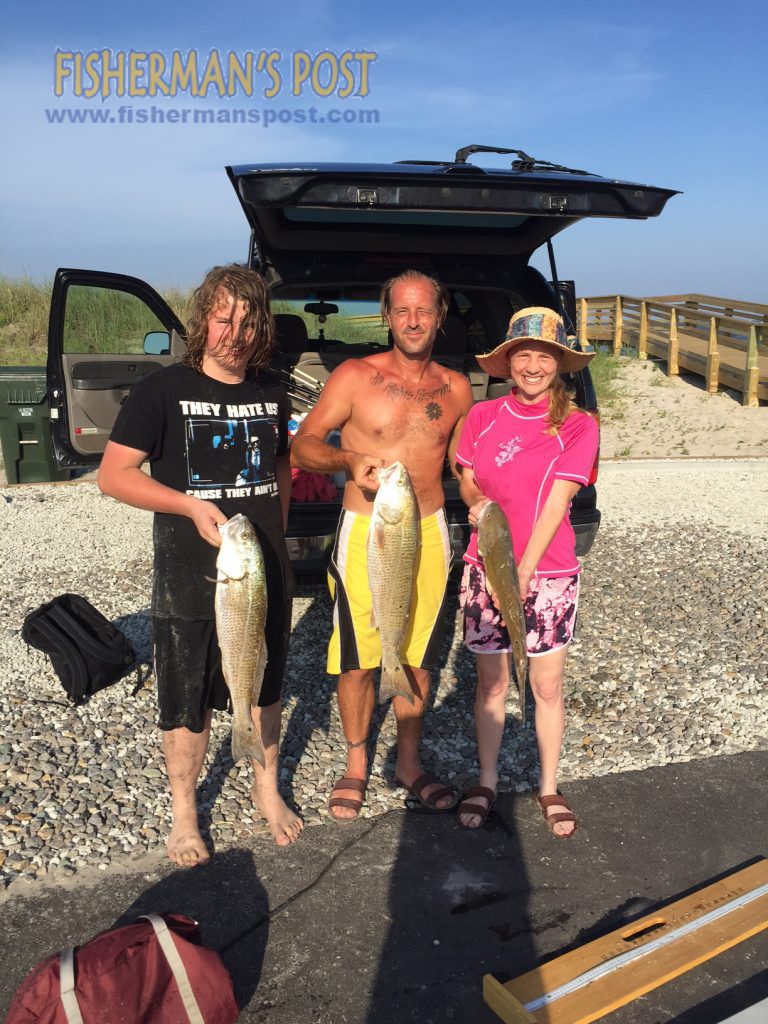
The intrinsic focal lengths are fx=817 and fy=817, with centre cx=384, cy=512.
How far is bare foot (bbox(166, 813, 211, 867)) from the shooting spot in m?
3.01

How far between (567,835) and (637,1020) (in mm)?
880

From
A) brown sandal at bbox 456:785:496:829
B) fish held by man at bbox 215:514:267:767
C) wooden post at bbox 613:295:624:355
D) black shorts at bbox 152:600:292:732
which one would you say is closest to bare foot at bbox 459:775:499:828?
brown sandal at bbox 456:785:496:829

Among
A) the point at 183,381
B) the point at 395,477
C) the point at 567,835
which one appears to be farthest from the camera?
the point at 567,835

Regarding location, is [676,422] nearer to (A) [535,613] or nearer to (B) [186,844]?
(A) [535,613]

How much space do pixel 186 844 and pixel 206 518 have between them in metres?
1.30

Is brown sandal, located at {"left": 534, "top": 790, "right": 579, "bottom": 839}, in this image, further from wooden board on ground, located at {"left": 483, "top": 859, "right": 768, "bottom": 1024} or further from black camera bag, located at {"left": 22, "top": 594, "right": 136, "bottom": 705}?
black camera bag, located at {"left": 22, "top": 594, "right": 136, "bottom": 705}

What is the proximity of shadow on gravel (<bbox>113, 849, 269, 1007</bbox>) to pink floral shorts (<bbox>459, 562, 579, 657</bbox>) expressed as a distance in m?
1.25

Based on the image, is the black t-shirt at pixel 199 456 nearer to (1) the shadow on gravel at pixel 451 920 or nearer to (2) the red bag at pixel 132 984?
(2) the red bag at pixel 132 984

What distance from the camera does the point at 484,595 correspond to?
10.6ft

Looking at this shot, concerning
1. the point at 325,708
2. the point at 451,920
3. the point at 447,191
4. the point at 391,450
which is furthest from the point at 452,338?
the point at 451,920

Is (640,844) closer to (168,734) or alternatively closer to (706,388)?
(168,734)

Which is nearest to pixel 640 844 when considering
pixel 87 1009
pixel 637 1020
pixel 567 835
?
pixel 567 835

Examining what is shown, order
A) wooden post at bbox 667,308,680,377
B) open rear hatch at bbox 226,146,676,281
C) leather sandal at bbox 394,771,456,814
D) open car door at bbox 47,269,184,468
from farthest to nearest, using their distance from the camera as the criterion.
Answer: wooden post at bbox 667,308,680,377
open car door at bbox 47,269,184,468
open rear hatch at bbox 226,146,676,281
leather sandal at bbox 394,771,456,814

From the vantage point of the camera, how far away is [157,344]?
5695mm
